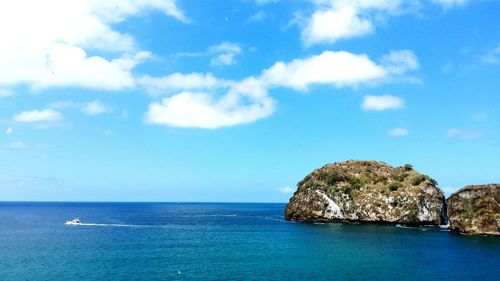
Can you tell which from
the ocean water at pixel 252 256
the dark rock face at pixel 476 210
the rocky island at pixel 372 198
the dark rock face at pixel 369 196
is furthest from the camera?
the dark rock face at pixel 369 196

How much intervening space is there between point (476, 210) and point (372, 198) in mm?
41285

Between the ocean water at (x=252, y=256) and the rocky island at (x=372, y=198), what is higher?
the rocky island at (x=372, y=198)

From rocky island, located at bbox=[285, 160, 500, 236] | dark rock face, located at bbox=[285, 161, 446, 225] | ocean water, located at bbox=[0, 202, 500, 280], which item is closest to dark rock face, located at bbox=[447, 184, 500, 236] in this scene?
rocky island, located at bbox=[285, 160, 500, 236]

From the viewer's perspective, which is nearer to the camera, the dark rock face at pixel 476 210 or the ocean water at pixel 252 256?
the ocean water at pixel 252 256

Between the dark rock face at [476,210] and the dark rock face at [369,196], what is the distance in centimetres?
2258

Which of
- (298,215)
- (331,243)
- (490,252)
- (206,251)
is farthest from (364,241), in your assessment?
(298,215)

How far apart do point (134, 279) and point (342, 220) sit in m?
106

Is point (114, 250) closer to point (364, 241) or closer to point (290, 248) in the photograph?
point (290, 248)

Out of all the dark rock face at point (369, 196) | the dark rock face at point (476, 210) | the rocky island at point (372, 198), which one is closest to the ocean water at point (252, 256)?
the dark rock face at point (476, 210)

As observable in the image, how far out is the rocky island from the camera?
150m

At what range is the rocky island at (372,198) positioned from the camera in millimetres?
149625

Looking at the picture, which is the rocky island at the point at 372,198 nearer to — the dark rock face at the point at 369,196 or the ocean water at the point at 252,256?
the dark rock face at the point at 369,196

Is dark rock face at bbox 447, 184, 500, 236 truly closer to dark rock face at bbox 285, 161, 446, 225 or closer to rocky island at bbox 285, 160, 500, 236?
rocky island at bbox 285, 160, 500, 236

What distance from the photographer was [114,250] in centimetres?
9556
